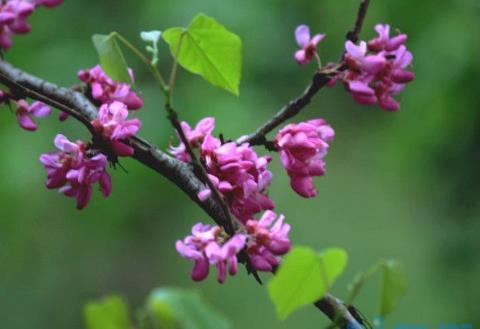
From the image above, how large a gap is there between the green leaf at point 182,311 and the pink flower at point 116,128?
310mm

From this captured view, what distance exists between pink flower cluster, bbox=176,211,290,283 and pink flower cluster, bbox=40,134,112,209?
0.39 ft

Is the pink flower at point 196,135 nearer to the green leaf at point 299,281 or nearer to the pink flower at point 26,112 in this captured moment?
the pink flower at point 26,112

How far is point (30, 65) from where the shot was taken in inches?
79.7

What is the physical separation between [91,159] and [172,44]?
0.12m

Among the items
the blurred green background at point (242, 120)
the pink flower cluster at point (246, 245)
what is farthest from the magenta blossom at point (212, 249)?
the blurred green background at point (242, 120)

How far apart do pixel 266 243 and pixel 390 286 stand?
17cm

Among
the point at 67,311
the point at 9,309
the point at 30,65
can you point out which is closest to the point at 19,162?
the point at 30,65

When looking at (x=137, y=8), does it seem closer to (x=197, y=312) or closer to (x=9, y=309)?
(x=9, y=309)

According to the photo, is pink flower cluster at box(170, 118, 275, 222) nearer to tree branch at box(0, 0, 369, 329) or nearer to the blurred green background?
Answer: tree branch at box(0, 0, 369, 329)

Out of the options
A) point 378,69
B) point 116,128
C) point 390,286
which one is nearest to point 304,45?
point 378,69

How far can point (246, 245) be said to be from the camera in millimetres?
585

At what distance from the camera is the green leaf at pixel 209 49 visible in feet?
1.94

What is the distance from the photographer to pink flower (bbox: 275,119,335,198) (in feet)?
2.23

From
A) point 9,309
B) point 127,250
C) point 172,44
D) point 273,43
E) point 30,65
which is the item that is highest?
point 172,44
